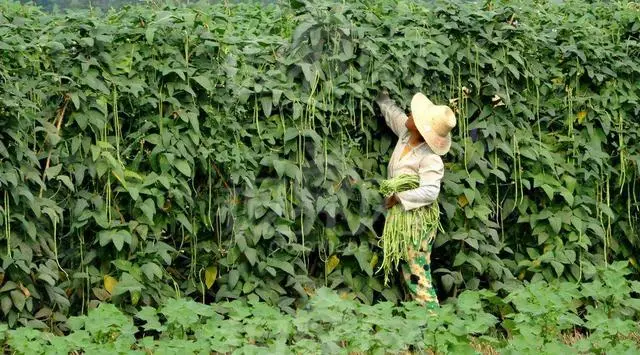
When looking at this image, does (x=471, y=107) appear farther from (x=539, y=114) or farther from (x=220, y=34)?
(x=220, y=34)

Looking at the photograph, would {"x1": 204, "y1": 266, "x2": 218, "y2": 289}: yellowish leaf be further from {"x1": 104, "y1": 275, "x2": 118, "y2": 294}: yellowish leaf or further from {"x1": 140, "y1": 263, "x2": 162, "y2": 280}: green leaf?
{"x1": 104, "y1": 275, "x2": 118, "y2": 294}: yellowish leaf

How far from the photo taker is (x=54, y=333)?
581 cm

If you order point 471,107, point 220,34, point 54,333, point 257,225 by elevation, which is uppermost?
point 220,34

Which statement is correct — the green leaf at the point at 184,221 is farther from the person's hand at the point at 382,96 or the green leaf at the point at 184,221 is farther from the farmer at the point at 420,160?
the person's hand at the point at 382,96

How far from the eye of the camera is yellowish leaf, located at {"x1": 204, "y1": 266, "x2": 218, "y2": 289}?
6.18 metres

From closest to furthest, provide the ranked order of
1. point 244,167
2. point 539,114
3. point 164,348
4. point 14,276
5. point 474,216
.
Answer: point 164,348
point 14,276
point 244,167
point 474,216
point 539,114

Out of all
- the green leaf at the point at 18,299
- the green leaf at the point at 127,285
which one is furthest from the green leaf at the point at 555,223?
the green leaf at the point at 18,299

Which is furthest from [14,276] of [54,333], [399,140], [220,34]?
[399,140]

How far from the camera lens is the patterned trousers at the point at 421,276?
21.1 ft

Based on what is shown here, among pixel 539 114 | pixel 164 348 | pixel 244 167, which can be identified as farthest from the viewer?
pixel 539 114

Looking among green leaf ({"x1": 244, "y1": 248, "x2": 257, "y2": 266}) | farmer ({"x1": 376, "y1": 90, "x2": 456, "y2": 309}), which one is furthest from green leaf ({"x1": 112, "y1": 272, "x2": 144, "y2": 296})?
farmer ({"x1": 376, "y1": 90, "x2": 456, "y2": 309})

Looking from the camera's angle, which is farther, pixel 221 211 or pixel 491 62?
pixel 491 62

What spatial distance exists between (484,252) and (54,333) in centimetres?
230

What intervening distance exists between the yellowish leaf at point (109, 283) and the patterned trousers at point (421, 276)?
59.1 inches
